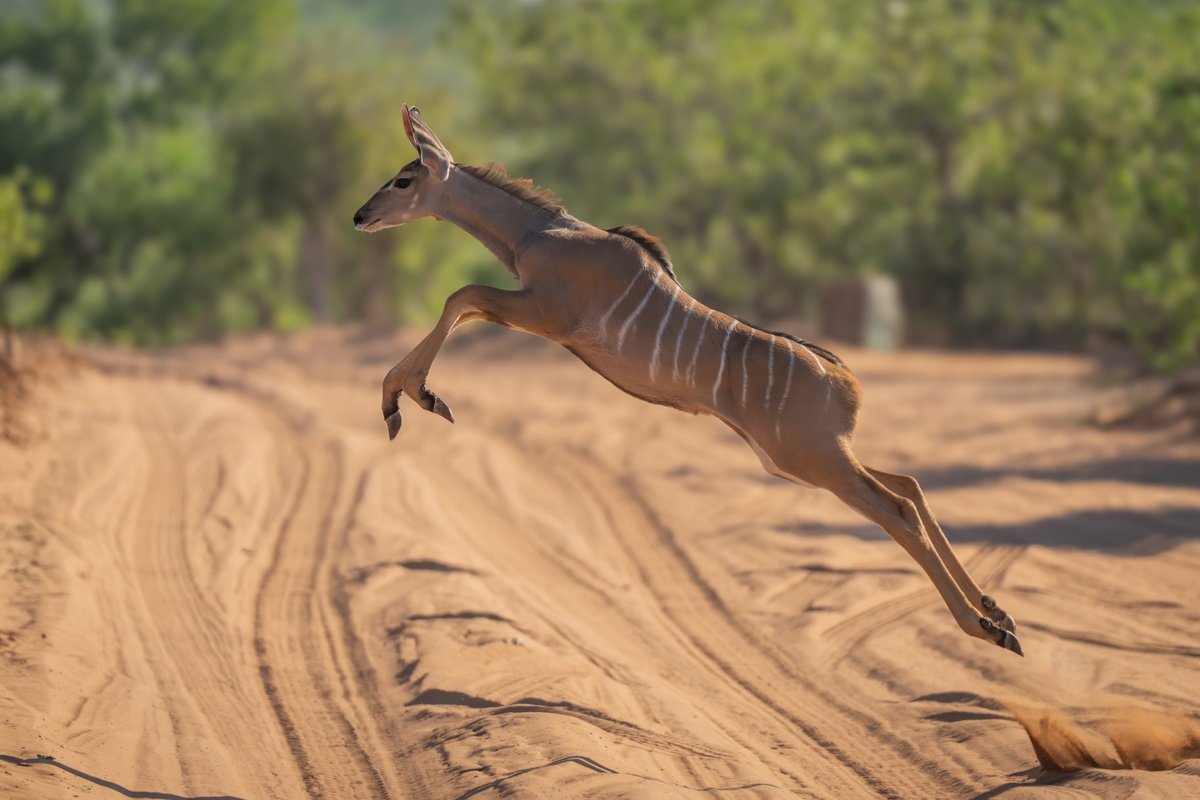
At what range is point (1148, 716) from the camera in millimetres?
7809

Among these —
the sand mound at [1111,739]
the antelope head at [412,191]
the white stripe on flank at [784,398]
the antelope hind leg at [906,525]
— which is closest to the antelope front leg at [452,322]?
the antelope head at [412,191]

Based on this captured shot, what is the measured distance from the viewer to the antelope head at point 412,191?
8.38 metres

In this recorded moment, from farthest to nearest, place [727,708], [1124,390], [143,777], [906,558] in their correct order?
[1124,390] → [906,558] → [727,708] → [143,777]

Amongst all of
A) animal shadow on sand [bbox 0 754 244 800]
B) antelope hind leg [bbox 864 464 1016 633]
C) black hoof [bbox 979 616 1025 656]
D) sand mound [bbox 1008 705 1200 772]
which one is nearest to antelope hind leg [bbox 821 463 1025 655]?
black hoof [bbox 979 616 1025 656]

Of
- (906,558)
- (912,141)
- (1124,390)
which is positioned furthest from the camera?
(912,141)

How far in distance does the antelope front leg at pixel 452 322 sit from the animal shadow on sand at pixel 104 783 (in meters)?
2.17

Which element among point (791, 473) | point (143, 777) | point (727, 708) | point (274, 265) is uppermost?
point (274, 265)

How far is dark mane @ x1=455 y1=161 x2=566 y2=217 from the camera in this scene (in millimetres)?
8383

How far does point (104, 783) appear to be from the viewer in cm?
691

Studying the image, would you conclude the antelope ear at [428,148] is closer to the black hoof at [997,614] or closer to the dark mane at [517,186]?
the dark mane at [517,186]

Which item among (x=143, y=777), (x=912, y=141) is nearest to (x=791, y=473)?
(x=143, y=777)

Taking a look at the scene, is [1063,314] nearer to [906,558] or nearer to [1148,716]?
[906,558]

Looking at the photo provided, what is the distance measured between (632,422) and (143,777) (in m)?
12.0

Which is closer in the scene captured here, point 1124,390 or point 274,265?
point 1124,390
